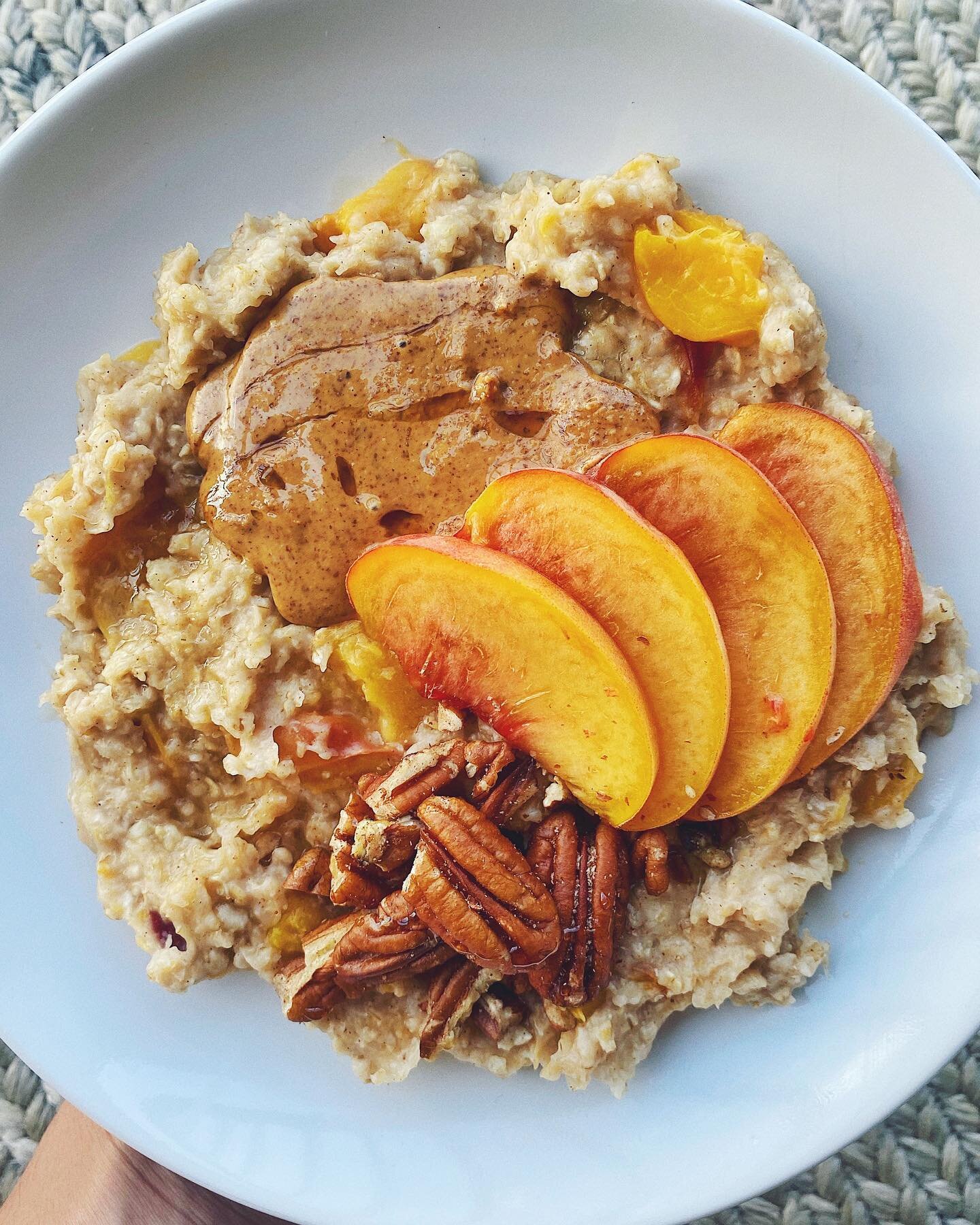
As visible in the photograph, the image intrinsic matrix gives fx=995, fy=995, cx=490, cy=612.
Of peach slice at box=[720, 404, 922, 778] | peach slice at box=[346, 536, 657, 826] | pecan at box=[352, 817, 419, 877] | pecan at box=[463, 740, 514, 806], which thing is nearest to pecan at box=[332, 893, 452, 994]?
pecan at box=[352, 817, 419, 877]

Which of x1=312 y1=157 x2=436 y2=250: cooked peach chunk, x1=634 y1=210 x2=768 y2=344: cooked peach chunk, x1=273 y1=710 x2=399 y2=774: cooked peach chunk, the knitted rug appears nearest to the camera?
x1=634 y1=210 x2=768 y2=344: cooked peach chunk

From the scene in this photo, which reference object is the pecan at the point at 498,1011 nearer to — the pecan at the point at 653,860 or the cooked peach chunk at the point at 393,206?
the pecan at the point at 653,860

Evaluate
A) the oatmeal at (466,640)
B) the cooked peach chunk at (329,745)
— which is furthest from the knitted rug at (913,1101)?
the cooked peach chunk at (329,745)

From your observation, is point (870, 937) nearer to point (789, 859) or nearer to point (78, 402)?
point (789, 859)

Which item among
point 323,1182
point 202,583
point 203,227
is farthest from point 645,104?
point 323,1182

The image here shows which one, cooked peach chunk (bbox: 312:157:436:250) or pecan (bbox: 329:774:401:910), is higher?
cooked peach chunk (bbox: 312:157:436:250)

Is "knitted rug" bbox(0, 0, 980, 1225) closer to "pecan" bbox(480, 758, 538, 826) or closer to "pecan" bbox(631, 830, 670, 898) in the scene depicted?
"pecan" bbox(631, 830, 670, 898)

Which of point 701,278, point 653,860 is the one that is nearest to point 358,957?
point 653,860
